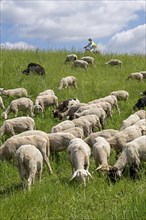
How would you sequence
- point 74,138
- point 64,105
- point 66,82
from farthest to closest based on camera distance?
point 66,82 < point 64,105 < point 74,138

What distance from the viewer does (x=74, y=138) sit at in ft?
31.4

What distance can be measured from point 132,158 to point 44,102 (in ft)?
23.3

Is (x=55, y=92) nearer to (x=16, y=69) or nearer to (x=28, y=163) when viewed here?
(x=16, y=69)

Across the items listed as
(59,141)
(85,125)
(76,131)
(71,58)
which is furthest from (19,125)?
(71,58)

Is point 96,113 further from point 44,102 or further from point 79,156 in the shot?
point 79,156

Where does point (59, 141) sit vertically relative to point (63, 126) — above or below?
below

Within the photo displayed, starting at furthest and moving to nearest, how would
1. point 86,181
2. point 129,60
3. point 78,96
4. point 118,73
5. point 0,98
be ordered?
point 129,60
point 118,73
point 78,96
point 0,98
point 86,181

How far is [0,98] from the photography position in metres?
14.8

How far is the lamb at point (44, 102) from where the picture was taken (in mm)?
14439

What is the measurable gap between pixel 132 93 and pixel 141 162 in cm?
923

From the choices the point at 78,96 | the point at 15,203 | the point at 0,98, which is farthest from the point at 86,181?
the point at 78,96

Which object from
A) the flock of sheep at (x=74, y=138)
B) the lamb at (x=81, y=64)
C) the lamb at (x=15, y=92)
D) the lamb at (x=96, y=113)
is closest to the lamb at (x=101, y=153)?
the flock of sheep at (x=74, y=138)

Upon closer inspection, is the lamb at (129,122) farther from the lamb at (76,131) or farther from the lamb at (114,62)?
the lamb at (114,62)

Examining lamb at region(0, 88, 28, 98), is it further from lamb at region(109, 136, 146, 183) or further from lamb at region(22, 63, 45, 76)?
lamb at region(109, 136, 146, 183)
